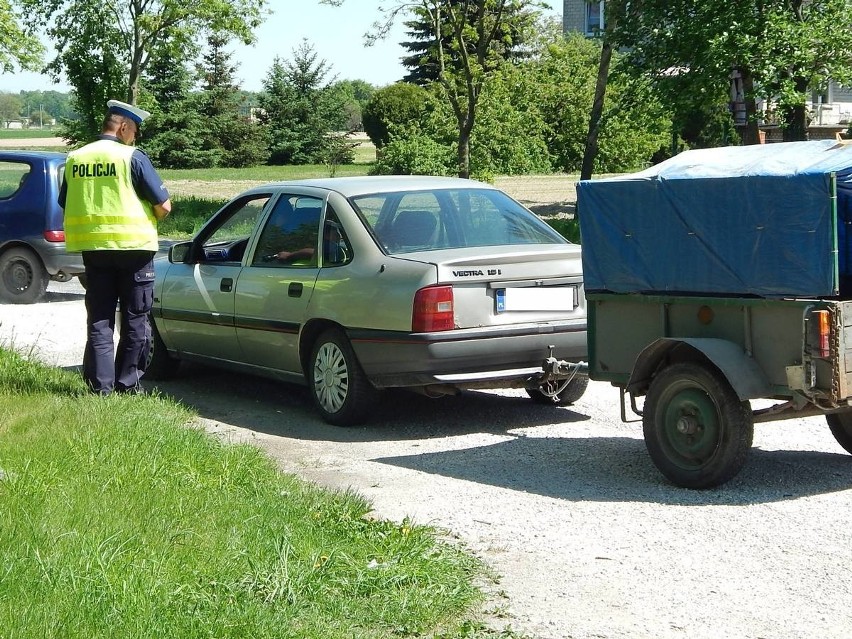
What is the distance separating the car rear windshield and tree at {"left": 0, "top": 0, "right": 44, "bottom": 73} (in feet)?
91.9

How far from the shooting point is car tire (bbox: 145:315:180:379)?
33.7ft

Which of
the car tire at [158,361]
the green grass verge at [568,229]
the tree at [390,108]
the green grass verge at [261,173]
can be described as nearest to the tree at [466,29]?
the green grass verge at [568,229]

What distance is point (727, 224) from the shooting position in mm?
6410

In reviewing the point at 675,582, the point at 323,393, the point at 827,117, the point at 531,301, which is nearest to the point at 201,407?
the point at 323,393

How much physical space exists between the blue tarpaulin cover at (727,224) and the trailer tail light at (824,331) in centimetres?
15

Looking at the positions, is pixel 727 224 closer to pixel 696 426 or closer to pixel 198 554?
pixel 696 426

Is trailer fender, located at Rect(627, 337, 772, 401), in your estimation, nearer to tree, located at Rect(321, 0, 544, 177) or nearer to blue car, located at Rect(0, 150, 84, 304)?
blue car, located at Rect(0, 150, 84, 304)

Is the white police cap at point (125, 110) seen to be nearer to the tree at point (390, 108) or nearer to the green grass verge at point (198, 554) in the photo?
the green grass verge at point (198, 554)

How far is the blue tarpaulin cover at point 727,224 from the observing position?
605 centimetres

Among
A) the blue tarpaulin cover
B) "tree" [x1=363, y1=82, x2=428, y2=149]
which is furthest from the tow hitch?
"tree" [x1=363, y1=82, x2=428, y2=149]

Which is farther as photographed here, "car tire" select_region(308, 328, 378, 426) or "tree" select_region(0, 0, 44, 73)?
"tree" select_region(0, 0, 44, 73)

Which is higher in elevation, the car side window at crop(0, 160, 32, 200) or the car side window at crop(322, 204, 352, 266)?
the car side window at crop(0, 160, 32, 200)

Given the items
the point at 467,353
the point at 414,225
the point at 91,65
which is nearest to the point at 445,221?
the point at 414,225

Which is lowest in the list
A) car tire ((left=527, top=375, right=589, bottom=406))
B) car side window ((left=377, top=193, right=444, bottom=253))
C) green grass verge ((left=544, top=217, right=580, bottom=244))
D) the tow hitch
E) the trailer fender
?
car tire ((left=527, top=375, right=589, bottom=406))
